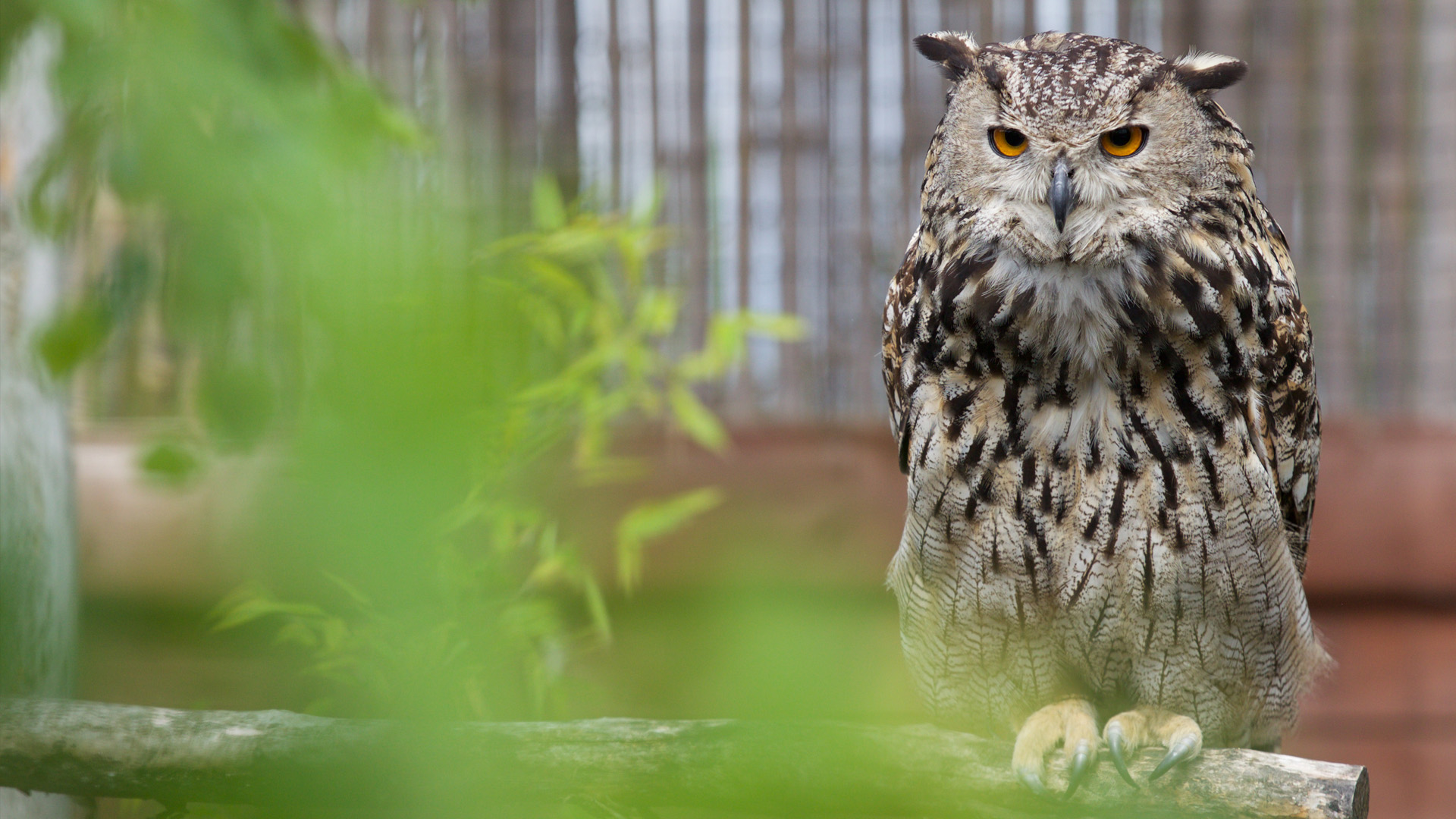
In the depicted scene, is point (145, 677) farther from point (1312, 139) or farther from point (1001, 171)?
point (1312, 139)

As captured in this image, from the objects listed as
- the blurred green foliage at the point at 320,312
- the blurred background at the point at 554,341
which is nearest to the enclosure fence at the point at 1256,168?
the blurred background at the point at 554,341

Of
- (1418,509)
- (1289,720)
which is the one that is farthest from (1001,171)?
(1418,509)

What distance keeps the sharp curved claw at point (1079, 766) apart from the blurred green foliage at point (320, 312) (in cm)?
89

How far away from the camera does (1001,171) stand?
3.83 feet

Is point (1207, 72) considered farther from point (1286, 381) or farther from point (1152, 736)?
point (1152, 736)

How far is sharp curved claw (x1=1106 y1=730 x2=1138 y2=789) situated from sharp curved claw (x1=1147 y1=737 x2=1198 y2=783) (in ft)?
0.09

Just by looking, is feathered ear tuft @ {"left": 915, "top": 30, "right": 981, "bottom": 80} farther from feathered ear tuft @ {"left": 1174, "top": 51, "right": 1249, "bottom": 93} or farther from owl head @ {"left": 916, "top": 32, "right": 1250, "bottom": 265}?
feathered ear tuft @ {"left": 1174, "top": 51, "right": 1249, "bottom": 93}

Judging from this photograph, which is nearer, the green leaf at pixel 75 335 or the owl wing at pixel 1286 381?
the green leaf at pixel 75 335

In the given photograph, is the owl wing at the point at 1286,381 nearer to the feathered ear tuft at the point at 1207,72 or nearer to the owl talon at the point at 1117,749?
the feathered ear tuft at the point at 1207,72

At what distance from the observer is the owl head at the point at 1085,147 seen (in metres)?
1.13

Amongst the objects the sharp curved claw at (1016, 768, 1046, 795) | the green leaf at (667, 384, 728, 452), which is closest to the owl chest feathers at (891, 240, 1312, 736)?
the sharp curved claw at (1016, 768, 1046, 795)

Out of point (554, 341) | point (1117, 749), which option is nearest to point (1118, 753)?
point (1117, 749)

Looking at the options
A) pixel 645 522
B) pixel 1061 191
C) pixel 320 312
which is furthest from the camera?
pixel 645 522

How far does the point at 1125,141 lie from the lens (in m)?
1.15
